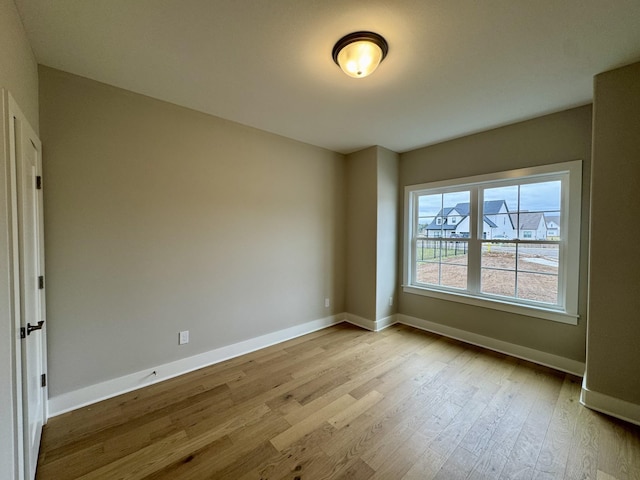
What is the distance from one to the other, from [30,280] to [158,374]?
4.56 ft

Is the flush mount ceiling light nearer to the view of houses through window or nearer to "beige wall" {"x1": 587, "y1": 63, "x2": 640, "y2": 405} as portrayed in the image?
"beige wall" {"x1": 587, "y1": 63, "x2": 640, "y2": 405}

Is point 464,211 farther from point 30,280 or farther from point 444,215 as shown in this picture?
point 30,280

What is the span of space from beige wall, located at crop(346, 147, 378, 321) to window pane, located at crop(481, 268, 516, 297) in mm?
1374

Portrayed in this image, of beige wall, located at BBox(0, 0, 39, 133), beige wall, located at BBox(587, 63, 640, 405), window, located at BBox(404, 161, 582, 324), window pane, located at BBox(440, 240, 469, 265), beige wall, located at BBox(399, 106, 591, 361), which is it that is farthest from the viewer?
window pane, located at BBox(440, 240, 469, 265)

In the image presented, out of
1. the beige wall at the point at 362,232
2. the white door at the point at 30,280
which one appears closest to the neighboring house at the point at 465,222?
the beige wall at the point at 362,232

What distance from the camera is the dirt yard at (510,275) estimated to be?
9.27 feet

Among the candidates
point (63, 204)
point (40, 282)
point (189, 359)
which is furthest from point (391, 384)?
point (63, 204)

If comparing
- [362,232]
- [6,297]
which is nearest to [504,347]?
[362,232]

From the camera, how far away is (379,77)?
6.78ft

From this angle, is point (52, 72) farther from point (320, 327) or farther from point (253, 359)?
point (320, 327)

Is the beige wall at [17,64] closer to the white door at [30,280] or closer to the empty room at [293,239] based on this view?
the empty room at [293,239]

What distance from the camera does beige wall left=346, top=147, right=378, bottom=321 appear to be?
3717 millimetres

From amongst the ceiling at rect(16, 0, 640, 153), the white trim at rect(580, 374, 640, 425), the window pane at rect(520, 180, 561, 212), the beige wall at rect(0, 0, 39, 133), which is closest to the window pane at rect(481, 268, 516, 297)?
the window pane at rect(520, 180, 561, 212)

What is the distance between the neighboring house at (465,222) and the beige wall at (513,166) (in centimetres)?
44
